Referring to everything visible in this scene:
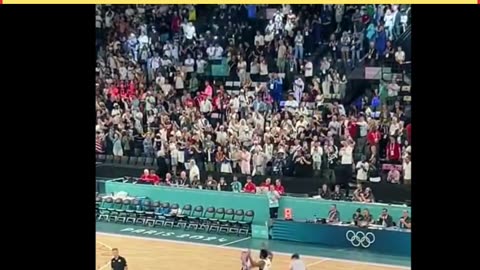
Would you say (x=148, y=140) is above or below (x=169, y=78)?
below

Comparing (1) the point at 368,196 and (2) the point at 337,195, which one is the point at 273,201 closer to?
(2) the point at 337,195

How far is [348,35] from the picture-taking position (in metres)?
12.0

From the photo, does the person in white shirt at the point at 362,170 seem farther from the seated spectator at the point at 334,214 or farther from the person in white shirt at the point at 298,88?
the person in white shirt at the point at 298,88

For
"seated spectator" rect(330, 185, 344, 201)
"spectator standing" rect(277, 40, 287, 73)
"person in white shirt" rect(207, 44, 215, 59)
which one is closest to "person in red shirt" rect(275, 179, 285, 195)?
"seated spectator" rect(330, 185, 344, 201)

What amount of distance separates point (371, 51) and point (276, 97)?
1635mm

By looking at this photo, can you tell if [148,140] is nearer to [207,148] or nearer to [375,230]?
[207,148]

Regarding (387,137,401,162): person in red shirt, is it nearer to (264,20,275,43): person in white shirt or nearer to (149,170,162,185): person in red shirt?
(264,20,275,43): person in white shirt

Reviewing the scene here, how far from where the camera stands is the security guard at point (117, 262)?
12625 mm

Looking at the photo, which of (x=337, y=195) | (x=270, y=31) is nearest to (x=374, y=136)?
(x=337, y=195)

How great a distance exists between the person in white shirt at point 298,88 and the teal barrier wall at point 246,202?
62.9 inches

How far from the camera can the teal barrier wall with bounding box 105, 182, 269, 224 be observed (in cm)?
1195

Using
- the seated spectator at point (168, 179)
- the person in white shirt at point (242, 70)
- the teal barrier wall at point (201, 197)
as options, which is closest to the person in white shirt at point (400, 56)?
the person in white shirt at point (242, 70)

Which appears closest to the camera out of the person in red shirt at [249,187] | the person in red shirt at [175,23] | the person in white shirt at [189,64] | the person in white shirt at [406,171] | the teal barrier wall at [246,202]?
the person in white shirt at [406,171]
